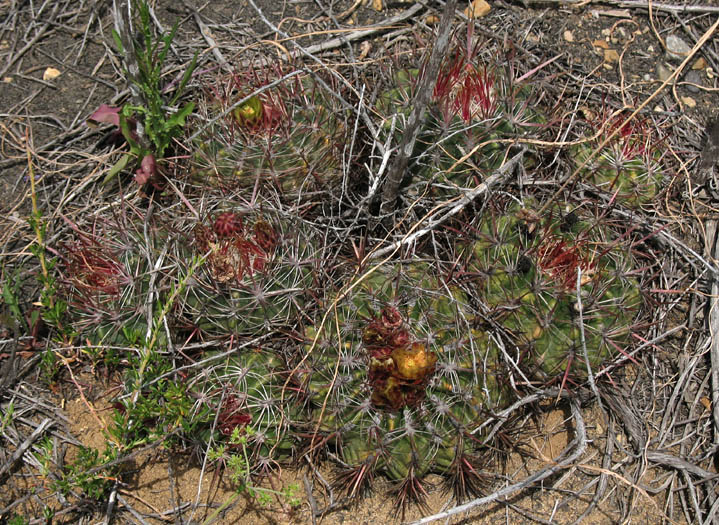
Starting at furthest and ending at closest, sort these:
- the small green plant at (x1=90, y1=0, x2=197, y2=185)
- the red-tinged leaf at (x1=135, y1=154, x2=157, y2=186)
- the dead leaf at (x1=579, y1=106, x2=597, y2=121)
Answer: the dead leaf at (x1=579, y1=106, x2=597, y2=121), the red-tinged leaf at (x1=135, y1=154, x2=157, y2=186), the small green plant at (x1=90, y1=0, x2=197, y2=185)

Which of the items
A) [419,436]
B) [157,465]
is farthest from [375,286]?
[157,465]

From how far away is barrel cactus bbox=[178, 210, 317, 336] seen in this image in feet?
7.31

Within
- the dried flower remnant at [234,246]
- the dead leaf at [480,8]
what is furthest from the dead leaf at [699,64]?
the dried flower remnant at [234,246]

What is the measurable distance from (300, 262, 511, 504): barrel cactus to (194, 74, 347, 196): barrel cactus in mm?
556

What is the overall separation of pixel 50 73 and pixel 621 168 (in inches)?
115

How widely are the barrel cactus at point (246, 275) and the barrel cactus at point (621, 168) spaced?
134cm

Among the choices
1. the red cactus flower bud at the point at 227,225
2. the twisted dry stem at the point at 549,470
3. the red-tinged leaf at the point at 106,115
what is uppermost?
the red-tinged leaf at the point at 106,115

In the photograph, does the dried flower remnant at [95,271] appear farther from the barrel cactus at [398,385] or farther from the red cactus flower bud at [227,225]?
the barrel cactus at [398,385]

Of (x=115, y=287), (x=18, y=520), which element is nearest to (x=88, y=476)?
(x=18, y=520)

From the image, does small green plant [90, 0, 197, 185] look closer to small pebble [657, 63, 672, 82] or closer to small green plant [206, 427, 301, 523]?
small green plant [206, 427, 301, 523]

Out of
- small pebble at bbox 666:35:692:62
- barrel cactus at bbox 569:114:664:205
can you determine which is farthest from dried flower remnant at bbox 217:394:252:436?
small pebble at bbox 666:35:692:62

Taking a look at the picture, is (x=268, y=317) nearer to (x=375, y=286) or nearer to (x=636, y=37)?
(x=375, y=286)

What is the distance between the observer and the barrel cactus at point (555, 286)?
225 cm

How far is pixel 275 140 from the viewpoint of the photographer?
243 cm
